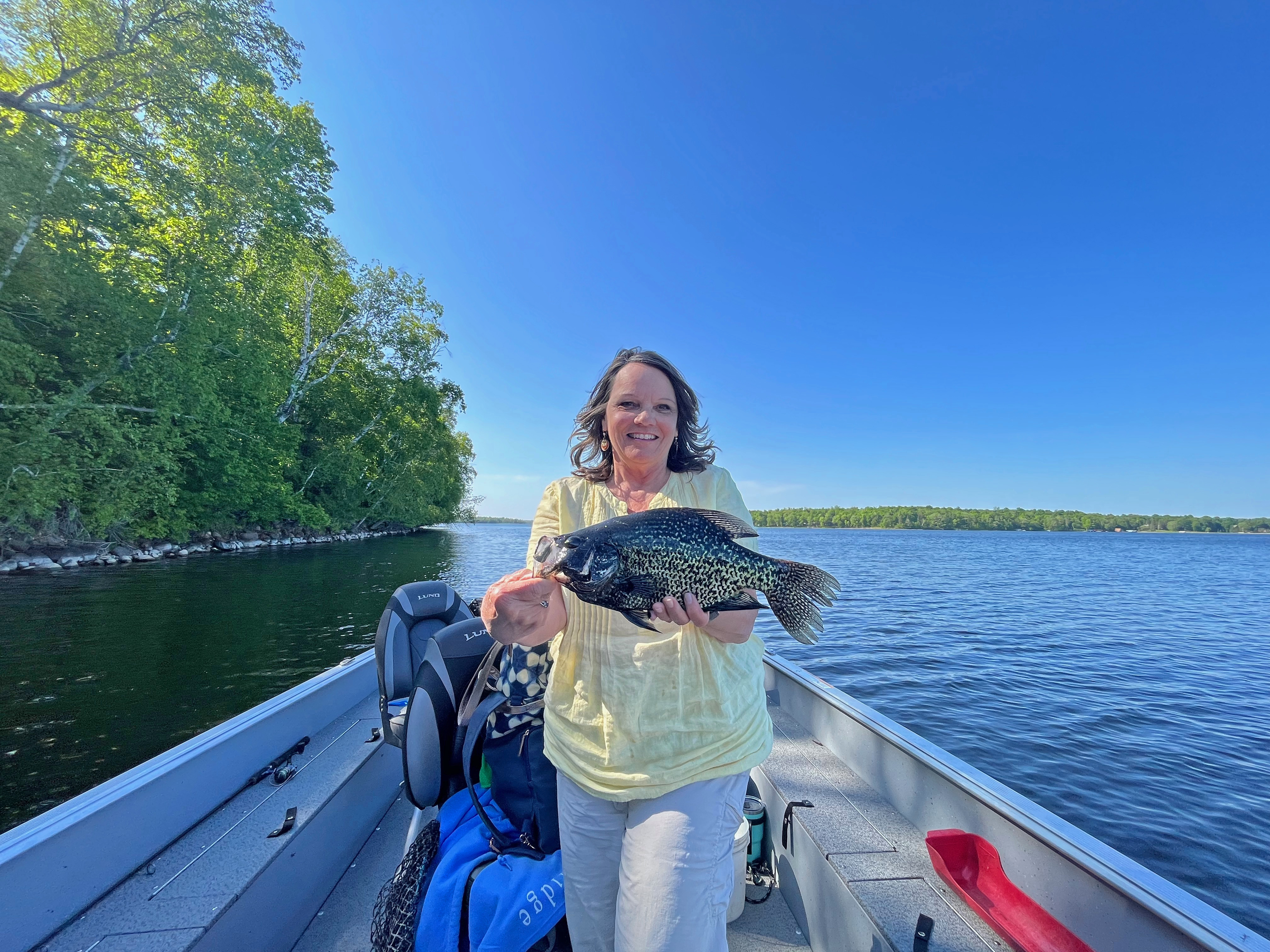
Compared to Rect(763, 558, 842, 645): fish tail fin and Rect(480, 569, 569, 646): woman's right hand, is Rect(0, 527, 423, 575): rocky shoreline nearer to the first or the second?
Rect(480, 569, 569, 646): woman's right hand

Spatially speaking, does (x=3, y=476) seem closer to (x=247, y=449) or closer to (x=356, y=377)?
(x=247, y=449)

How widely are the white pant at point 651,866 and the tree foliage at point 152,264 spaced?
74.1 ft

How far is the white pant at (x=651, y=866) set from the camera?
1583 mm

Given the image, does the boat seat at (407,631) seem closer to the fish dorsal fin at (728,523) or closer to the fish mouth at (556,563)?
the fish mouth at (556,563)

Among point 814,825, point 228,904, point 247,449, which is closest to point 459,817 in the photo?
point 228,904

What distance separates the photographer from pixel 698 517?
2002 mm

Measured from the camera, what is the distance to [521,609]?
184cm

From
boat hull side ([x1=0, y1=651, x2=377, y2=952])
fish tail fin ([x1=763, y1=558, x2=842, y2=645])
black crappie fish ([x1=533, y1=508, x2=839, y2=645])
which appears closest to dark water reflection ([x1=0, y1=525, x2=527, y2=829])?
boat hull side ([x1=0, y1=651, x2=377, y2=952])

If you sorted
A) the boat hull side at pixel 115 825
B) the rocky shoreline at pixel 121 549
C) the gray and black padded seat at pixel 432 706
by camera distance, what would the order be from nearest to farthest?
1. the boat hull side at pixel 115 825
2. the gray and black padded seat at pixel 432 706
3. the rocky shoreline at pixel 121 549

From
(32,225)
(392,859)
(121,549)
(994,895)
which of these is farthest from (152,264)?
(994,895)

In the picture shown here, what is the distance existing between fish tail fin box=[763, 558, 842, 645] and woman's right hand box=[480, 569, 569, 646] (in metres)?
0.90

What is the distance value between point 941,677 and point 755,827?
31.1 ft

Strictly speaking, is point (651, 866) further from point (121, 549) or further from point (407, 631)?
point (121, 549)

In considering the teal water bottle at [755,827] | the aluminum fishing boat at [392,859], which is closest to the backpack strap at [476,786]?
the aluminum fishing boat at [392,859]
